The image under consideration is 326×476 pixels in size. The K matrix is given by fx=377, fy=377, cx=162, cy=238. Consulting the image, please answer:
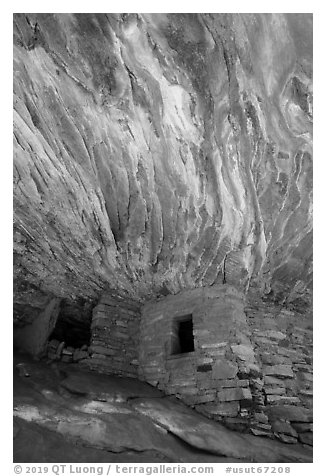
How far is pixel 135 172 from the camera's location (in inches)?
130

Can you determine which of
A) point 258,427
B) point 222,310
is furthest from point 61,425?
point 222,310

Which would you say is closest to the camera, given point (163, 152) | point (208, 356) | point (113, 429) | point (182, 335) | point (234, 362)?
point (113, 429)

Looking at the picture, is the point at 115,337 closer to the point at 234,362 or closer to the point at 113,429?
the point at 234,362

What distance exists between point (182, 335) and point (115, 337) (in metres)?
0.83

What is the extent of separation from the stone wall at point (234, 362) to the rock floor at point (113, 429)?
22 cm

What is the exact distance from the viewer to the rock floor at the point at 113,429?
98.3 inches

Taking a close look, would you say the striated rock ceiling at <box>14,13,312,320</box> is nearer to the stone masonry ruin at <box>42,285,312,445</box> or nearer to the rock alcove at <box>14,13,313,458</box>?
the rock alcove at <box>14,13,313,458</box>

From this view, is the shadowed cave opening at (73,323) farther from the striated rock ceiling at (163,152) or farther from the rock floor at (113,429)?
the rock floor at (113,429)

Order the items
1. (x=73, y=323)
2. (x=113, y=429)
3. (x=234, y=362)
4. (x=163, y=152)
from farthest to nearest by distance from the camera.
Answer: (x=73, y=323)
(x=234, y=362)
(x=163, y=152)
(x=113, y=429)

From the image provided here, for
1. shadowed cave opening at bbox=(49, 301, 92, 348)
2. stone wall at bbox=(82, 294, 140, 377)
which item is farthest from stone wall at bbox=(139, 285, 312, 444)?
shadowed cave opening at bbox=(49, 301, 92, 348)

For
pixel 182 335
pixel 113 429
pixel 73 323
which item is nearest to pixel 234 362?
pixel 182 335

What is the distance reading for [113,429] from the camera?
2834 millimetres

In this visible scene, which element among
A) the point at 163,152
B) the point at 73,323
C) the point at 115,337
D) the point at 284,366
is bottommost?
the point at 284,366

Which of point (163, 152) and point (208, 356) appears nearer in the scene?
point (163, 152)
